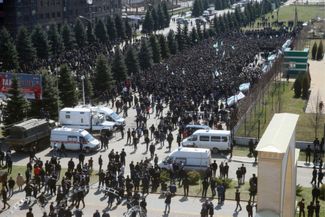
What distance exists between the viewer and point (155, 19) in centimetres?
11131

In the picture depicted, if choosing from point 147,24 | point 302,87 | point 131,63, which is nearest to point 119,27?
point 147,24

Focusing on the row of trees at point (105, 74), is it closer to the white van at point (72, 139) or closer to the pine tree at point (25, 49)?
the white van at point (72, 139)

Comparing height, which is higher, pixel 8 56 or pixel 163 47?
pixel 163 47

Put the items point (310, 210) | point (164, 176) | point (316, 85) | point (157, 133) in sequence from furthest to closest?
point (316, 85) < point (157, 133) < point (164, 176) < point (310, 210)

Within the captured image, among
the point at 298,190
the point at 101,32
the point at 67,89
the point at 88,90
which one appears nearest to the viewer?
the point at 298,190

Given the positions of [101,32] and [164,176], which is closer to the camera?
[164,176]

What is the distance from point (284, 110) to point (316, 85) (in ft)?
44.3

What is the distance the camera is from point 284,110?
1864 inches

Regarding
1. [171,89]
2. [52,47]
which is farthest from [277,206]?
[52,47]

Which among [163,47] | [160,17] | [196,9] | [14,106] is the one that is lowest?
[14,106]

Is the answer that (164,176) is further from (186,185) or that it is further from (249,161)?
(249,161)

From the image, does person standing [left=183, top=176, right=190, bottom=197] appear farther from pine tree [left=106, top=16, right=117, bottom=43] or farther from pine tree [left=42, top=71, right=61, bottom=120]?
pine tree [left=106, top=16, right=117, bottom=43]

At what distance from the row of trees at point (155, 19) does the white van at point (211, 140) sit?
7191 cm

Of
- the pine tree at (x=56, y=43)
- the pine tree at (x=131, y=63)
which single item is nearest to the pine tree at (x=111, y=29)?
the pine tree at (x=56, y=43)
